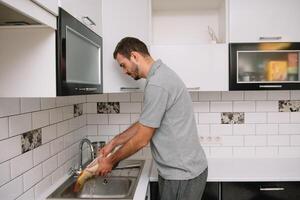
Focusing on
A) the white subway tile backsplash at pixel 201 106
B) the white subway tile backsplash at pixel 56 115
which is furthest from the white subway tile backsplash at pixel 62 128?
the white subway tile backsplash at pixel 201 106

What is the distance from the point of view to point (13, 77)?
3.51ft

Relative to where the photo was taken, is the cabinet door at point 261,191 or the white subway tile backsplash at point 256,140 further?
the white subway tile backsplash at point 256,140

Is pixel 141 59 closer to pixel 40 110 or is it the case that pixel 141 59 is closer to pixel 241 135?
pixel 40 110

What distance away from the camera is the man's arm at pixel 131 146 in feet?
5.09

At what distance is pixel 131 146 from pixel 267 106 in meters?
1.34

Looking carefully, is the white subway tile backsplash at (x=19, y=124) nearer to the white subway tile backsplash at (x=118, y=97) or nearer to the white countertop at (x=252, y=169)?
the white countertop at (x=252, y=169)

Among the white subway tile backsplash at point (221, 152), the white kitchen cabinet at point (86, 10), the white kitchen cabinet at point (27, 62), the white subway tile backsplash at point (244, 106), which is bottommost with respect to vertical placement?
the white subway tile backsplash at point (221, 152)

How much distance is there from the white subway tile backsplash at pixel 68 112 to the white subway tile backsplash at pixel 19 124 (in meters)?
0.48

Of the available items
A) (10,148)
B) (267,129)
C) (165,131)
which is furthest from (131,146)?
(267,129)

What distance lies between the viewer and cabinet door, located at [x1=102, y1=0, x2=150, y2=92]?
196 centimetres

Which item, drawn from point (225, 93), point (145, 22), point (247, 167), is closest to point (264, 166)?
point (247, 167)

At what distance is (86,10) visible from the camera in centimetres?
148

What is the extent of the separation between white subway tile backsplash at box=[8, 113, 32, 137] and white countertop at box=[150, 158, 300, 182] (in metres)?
0.85

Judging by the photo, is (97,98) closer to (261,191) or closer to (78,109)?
(78,109)
